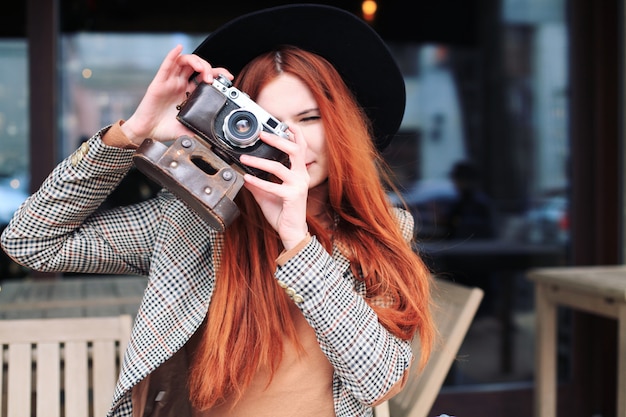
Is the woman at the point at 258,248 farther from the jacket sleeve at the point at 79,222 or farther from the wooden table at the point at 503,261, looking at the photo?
the wooden table at the point at 503,261

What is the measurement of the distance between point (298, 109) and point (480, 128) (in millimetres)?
2605

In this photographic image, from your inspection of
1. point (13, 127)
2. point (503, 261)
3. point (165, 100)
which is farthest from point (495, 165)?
point (165, 100)

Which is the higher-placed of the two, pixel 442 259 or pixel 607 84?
pixel 607 84

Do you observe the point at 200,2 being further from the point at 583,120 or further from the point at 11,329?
the point at 11,329

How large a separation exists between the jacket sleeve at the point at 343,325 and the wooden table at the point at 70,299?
3.00 feet

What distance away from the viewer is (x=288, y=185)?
3.28 ft

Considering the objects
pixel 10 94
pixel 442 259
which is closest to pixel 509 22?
pixel 442 259

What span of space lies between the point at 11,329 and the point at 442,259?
7.94 ft

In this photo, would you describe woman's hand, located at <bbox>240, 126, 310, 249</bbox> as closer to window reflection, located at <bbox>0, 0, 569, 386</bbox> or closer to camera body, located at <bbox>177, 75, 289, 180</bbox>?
camera body, located at <bbox>177, 75, 289, 180</bbox>

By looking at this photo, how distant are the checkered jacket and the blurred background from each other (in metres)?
1.53

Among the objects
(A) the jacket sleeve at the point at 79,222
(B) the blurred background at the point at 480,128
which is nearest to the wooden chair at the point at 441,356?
(A) the jacket sleeve at the point at 79,222

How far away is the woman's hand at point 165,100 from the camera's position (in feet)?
3.59

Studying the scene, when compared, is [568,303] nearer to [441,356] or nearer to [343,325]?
[441,356]

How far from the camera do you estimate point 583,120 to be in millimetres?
2807
